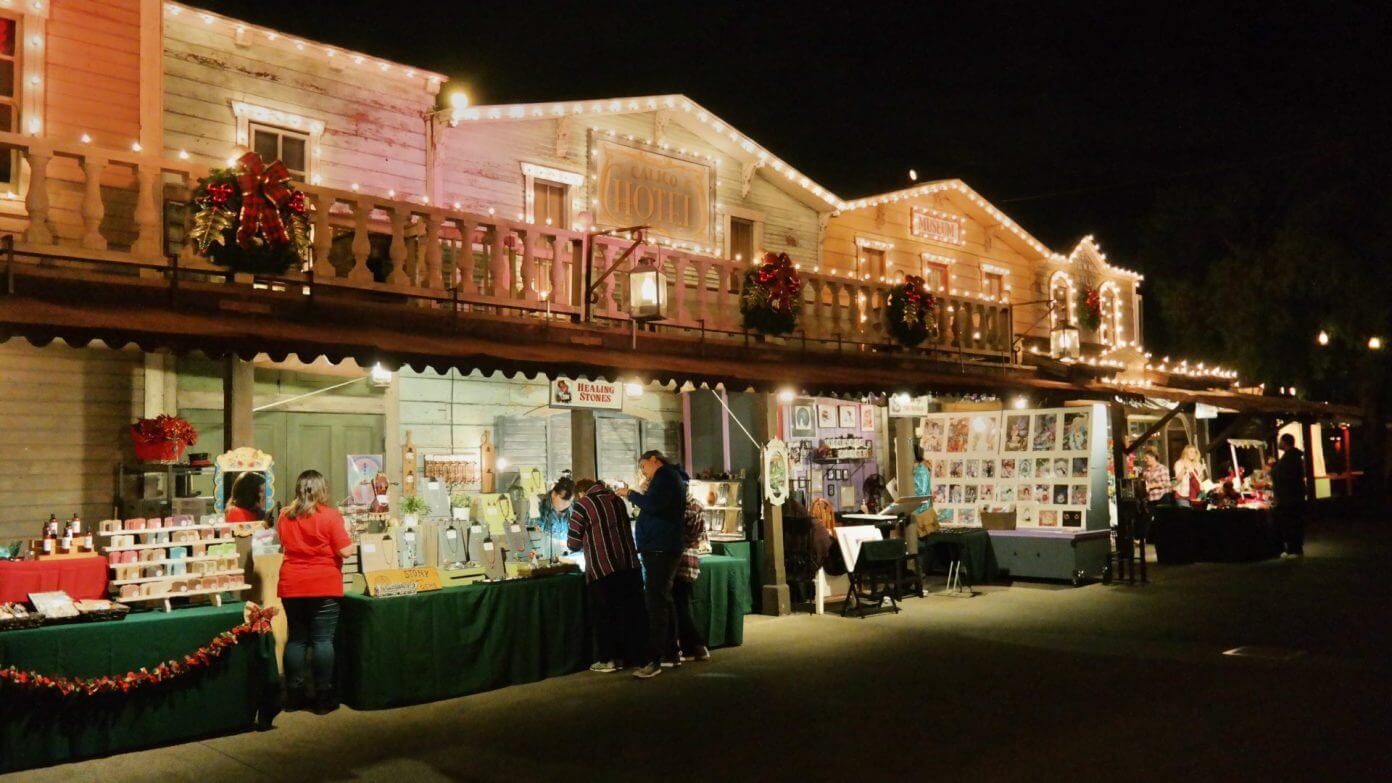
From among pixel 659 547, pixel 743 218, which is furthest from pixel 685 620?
pixel 743 218

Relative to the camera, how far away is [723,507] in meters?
13.3

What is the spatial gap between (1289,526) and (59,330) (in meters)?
18.4

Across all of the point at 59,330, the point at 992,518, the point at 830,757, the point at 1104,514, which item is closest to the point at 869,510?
the point at 992,518

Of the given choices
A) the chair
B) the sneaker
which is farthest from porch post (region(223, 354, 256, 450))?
the chair

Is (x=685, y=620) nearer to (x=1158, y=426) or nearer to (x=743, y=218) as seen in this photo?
(x=743, y=218)

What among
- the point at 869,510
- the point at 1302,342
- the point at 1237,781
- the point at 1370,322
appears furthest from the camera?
the point at 1302,342

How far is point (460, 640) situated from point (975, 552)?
30.4ft

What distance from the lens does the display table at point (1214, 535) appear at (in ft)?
58.5

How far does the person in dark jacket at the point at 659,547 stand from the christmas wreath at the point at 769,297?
367 cm

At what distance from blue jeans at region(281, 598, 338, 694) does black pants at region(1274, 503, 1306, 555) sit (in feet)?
53.7

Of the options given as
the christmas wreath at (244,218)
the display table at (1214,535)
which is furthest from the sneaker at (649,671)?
the display table at (1214,535)

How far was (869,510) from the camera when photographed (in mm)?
17578

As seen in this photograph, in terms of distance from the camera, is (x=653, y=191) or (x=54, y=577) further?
(x=653, y=191)

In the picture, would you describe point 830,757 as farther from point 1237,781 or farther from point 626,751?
point 1237,781
